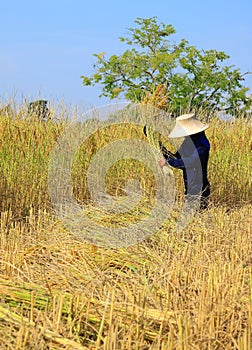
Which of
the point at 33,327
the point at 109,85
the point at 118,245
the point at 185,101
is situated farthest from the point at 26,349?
the point at 109,85

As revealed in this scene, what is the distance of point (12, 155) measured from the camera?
5723mm

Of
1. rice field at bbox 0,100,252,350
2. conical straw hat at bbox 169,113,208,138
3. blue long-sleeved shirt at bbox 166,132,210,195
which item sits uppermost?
conical straw hat at bbox 169,113,208,138

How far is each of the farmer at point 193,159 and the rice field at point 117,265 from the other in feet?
0.76

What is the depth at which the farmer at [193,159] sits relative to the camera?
208 inches

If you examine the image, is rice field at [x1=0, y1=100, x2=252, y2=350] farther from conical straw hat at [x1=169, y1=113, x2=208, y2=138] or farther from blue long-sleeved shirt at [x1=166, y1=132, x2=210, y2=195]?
conical straw hat at [x1=169, y1=113, x2=208, y2=138]

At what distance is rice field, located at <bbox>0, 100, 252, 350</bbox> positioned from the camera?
8.33ft

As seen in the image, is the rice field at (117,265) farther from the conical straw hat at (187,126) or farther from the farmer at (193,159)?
the conical straw hat at (187,126)

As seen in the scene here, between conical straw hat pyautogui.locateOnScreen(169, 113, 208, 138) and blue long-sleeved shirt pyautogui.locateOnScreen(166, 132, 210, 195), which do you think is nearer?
blue long-sleeved shirt pyautogui.locateOnScreen(166, 132, 210, 195)

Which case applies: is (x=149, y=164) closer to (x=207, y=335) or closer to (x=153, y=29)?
(x=207, y=335)

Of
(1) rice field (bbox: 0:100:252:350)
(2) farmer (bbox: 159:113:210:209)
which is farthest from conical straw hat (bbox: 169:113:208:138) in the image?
(1) rice field (bbox: 0:100:252:350)

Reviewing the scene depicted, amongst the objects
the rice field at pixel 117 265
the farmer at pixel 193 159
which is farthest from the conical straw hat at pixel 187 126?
the rice field at pixel 117 265

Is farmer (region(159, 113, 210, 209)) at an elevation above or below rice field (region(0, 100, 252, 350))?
above

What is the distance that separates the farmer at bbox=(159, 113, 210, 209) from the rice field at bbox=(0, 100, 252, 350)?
0.23 metres

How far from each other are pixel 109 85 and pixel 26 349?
2583cm
